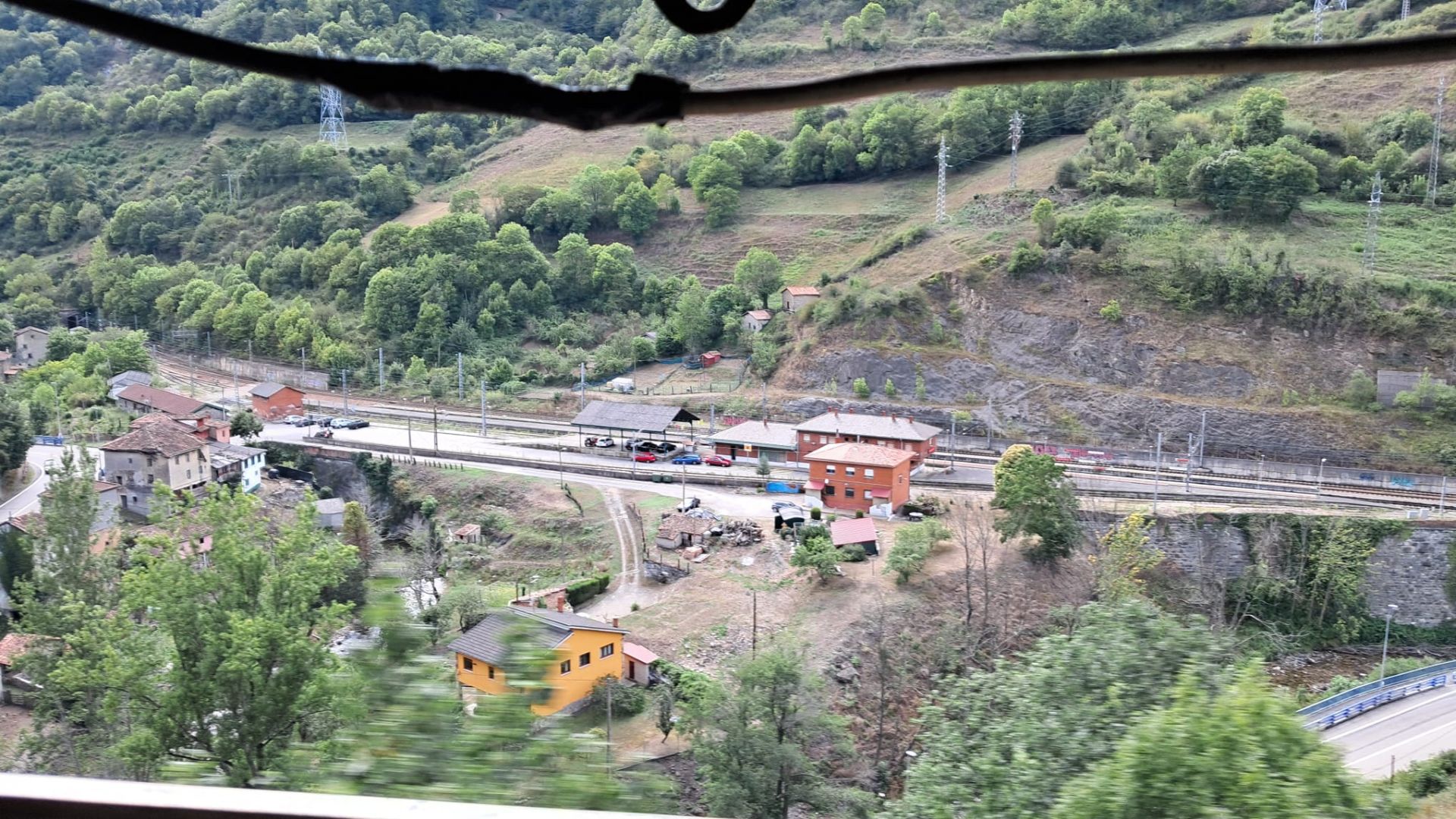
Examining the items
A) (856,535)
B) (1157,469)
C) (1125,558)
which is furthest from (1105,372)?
Result: (856,535)

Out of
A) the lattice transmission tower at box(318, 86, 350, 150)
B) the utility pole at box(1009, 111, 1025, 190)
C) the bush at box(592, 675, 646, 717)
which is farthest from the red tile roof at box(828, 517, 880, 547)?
the lattice transmission tower at box(318, 86, 350, 150)

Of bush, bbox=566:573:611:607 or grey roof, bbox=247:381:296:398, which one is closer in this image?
bush, bbox=566:573:611:607

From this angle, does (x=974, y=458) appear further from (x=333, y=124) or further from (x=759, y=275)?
(x=333, y=124)

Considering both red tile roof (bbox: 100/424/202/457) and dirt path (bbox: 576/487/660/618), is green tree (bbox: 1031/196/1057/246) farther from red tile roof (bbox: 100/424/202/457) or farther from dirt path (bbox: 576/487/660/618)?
red tile roof (bbox: 100/424/202/457)

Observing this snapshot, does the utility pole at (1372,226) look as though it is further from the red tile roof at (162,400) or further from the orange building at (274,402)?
the red tile roof at (162,400)

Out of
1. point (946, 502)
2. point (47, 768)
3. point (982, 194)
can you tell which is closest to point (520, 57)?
point (982, 194)
